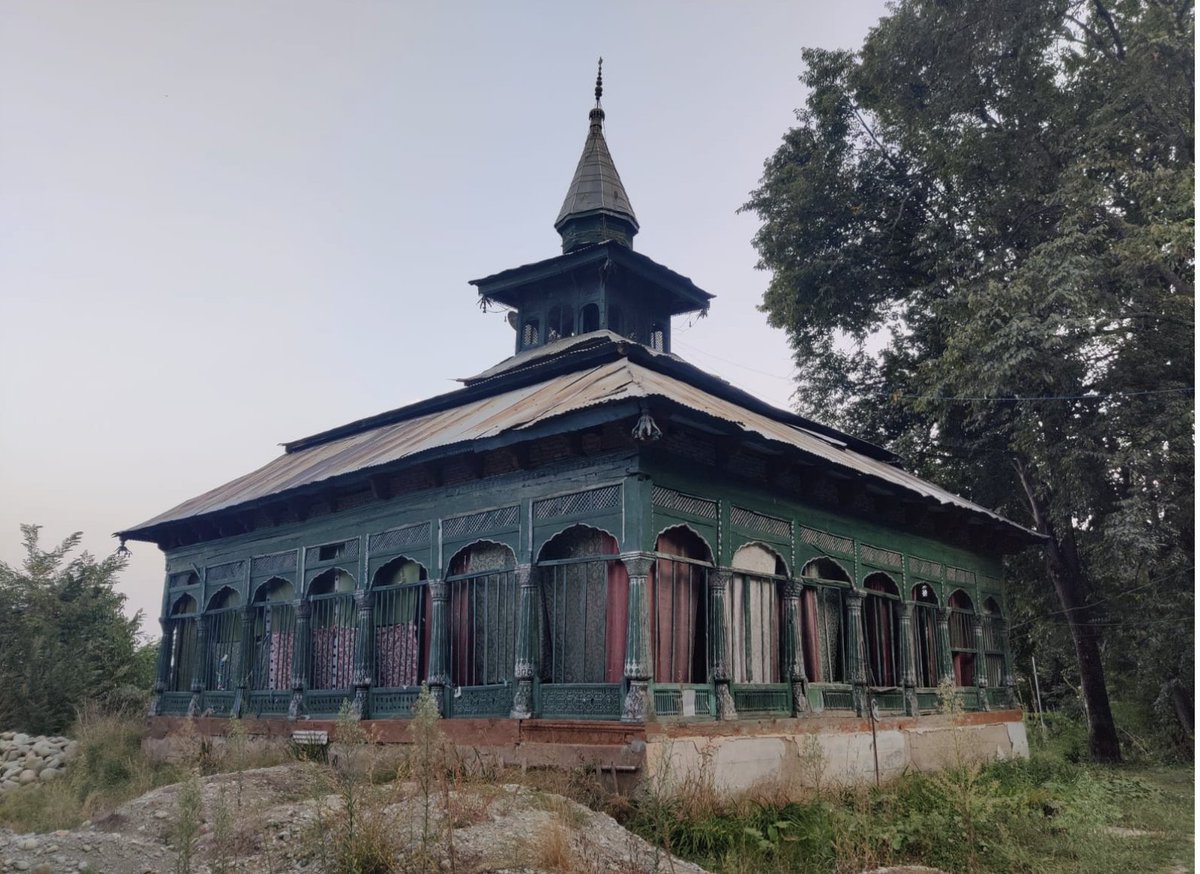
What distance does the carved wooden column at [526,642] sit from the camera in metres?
12.7

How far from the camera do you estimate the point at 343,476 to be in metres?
15.4

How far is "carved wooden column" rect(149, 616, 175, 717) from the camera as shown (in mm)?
19766

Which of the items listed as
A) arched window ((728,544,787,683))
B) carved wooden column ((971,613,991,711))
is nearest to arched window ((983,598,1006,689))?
carved wooden column ((971,613,991,711))

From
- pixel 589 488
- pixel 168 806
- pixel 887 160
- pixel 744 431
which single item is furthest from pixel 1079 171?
pixel 168 806

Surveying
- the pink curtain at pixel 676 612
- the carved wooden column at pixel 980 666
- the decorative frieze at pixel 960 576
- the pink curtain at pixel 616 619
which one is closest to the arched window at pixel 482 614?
the pink curtain at pixel 616 619

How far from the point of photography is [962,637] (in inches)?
772

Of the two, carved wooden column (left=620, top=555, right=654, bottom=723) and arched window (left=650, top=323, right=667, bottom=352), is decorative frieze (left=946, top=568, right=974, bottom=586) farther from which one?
carved wooden column (left=620, top=555, right=654, bottom=723)

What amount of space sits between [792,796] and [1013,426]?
13519 millimetres

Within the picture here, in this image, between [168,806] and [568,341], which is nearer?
[168,806]

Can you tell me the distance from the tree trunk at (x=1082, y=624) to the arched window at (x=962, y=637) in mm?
5573

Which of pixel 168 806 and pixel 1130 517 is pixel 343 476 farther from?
pixel 1130 517

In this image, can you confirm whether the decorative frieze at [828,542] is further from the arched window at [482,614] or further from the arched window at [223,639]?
the arched window at [223,639]

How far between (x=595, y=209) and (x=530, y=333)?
10.8 ft

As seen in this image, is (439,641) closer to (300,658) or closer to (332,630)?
(332,630)
